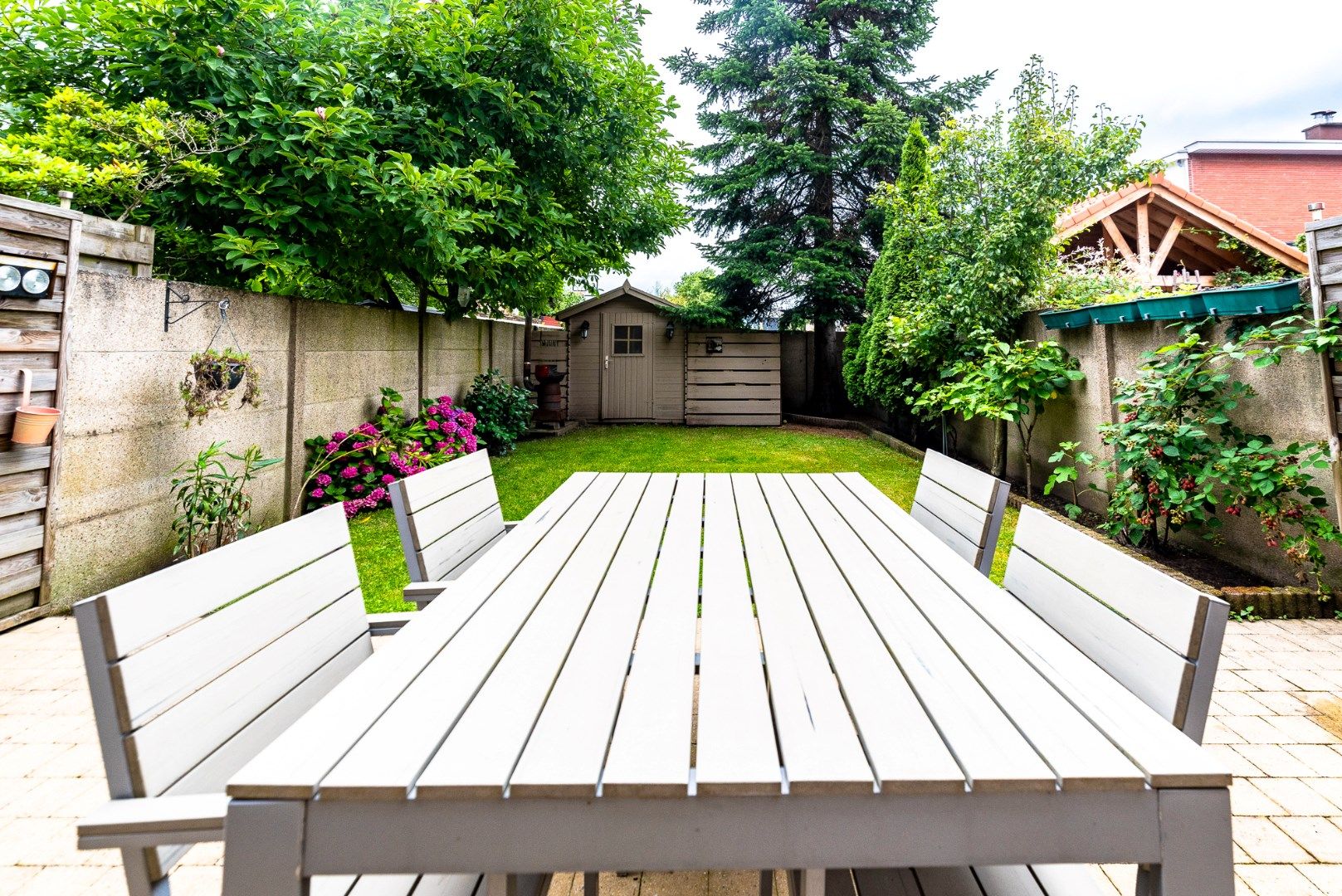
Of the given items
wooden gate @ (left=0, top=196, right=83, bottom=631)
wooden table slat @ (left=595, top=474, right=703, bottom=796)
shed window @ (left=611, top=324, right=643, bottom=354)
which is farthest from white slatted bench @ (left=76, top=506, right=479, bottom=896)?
shed window @ (left=611, top=324, right=643, bottom=354)

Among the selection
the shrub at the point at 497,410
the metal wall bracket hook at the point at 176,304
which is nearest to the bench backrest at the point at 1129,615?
the metal wall bracket hook at the point at 176,304

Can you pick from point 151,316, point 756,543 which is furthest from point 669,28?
point 756,543

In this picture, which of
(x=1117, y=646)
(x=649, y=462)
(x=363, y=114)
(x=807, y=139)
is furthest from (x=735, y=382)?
(x=1117, y=646)

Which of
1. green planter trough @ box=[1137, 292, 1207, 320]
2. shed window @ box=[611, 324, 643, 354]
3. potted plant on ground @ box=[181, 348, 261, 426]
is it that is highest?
shed window @ box=[611, 324, 643, 354]

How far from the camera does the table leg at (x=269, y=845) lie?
28.6 inches

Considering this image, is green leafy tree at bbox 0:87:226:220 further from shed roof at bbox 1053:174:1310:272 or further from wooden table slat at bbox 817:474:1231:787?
shed roof at bbox 1053:174:1310:272

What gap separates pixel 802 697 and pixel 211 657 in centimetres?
90

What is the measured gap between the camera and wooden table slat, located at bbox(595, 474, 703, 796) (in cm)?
75

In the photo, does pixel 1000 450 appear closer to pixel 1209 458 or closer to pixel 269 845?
pixel 1209 458

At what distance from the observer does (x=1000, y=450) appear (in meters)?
5.68

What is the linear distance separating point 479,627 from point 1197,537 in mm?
4142

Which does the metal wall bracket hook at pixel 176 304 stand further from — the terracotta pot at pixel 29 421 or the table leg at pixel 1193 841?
the table leg at pixel 1193 841

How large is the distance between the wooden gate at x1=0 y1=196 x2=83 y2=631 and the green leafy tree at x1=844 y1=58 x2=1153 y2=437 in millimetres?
5615

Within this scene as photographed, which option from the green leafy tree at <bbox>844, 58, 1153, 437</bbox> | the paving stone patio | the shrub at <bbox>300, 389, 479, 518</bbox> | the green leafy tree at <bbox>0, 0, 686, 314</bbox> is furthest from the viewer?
the green leafy tree at <bbox>844, 58, 1153, 437</bbox>
